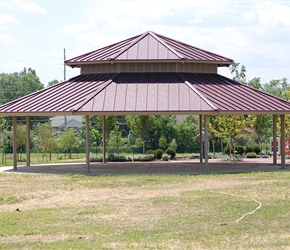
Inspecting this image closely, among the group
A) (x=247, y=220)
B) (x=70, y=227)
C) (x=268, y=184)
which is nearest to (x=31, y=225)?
(x=70, y=227)

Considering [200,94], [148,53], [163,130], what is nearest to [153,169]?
[200,94]

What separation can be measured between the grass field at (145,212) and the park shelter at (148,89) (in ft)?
11.8

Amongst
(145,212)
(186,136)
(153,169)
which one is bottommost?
(145,212)

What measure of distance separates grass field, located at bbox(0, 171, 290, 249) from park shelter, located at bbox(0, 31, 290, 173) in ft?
11.8

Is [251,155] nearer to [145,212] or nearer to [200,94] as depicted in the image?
[200,94]

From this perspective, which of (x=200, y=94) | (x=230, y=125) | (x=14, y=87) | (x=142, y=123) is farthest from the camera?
(x=14, y=87)

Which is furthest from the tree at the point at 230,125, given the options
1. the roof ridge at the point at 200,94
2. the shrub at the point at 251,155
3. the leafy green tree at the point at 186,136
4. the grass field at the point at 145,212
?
the leafy green tree at the point at 186,136

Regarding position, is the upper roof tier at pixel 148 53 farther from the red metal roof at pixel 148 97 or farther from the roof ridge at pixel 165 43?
the red metal roof at pixel 148 97

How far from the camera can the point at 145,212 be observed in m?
18.1

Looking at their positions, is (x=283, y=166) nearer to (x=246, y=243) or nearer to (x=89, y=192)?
(x=89, y=192)

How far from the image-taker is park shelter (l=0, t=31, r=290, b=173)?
30.1 m

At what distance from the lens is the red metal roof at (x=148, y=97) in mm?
29953

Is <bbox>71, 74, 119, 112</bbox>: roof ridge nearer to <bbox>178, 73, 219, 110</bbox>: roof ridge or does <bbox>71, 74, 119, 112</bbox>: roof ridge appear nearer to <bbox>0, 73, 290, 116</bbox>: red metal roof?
<bbox>0, 73, 290, 116</bbox>: red metal roof

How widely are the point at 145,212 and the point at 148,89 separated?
1479 cm
